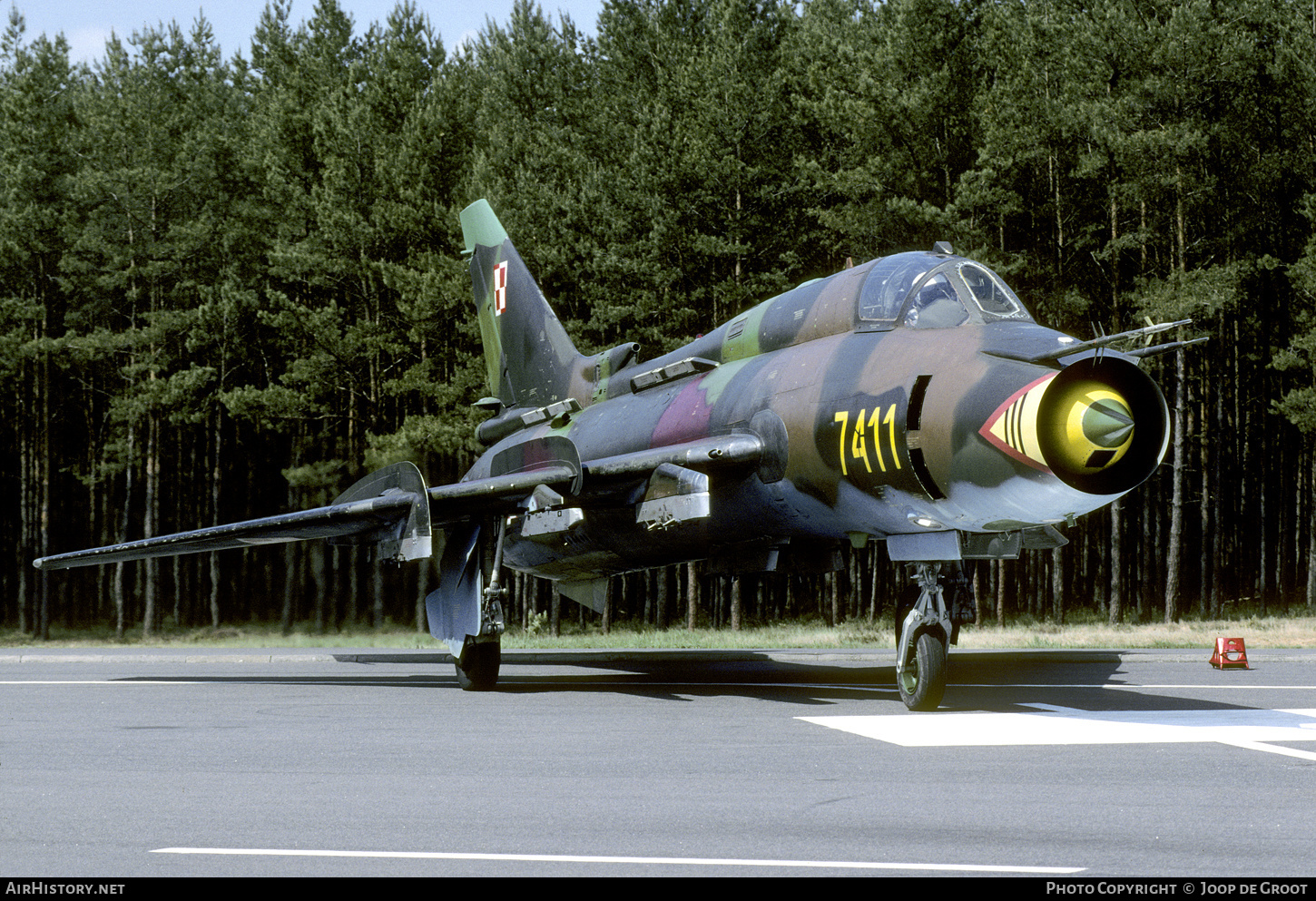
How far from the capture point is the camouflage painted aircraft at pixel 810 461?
29.9 feet

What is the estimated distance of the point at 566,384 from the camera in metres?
16.9

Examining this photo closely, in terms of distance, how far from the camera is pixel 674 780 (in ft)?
24.1

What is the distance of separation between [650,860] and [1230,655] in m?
12.6

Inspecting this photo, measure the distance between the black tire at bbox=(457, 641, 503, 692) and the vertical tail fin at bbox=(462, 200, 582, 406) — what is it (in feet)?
13.3

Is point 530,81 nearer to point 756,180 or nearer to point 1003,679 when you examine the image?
point 756,180

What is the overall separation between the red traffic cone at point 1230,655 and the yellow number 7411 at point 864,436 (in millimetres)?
7266

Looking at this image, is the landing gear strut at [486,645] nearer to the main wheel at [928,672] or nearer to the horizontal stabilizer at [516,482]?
the horizontal stabilizer at [516,482]

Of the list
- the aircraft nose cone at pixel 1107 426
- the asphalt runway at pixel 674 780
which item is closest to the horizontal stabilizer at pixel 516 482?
the asphalt runway at pixel 674 780

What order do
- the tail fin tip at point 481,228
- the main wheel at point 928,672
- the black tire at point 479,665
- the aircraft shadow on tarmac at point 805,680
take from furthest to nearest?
the tail fin tip at point 481,228 < the black tire at point 479,665 < the aircraft shadow on tarmac at point 805,680 < the main wheel at point 928,672

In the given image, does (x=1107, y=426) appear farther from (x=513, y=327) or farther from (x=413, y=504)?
(x=513, y=327)

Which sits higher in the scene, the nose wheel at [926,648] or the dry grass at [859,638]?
the nose wheel at [926,648]

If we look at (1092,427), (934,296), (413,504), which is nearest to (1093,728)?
(1092,427)

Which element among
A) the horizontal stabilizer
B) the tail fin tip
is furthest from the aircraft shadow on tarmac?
the tail fin tip

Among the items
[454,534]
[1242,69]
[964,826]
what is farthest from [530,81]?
[964,826]
